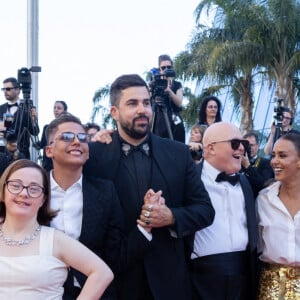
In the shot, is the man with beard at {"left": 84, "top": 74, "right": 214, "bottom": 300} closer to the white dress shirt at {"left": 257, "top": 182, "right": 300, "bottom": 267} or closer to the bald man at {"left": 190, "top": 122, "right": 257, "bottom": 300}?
the bald man at {"left": 190, "top": 122, "right": 257, "bottom": 300}

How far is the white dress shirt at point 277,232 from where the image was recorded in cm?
363

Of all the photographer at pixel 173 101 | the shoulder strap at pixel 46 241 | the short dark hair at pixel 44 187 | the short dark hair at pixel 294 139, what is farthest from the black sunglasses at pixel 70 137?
the photographer at pixel 173 101

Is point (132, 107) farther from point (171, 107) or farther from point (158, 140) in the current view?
point (171, 107)

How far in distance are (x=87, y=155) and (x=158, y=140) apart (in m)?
0.49

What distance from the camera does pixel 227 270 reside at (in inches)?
146

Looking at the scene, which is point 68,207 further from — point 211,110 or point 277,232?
point 211,110

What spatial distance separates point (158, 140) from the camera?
11.9 ft

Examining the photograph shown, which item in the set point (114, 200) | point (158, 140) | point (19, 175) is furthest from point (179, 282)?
point (19, 175)

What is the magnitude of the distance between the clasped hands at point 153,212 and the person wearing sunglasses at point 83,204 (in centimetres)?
8

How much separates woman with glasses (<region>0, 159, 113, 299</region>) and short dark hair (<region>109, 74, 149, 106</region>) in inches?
31.6

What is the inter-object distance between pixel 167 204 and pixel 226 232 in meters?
0.52

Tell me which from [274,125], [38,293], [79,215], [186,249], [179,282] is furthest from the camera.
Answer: [274,125]

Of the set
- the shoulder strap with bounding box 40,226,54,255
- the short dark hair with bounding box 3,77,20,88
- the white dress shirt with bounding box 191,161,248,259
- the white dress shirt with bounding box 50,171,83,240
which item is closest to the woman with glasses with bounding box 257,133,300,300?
the white dress shirt with bounding box 191,161,248,259

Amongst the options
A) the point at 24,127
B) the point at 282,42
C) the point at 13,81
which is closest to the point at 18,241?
the point at 24,127
